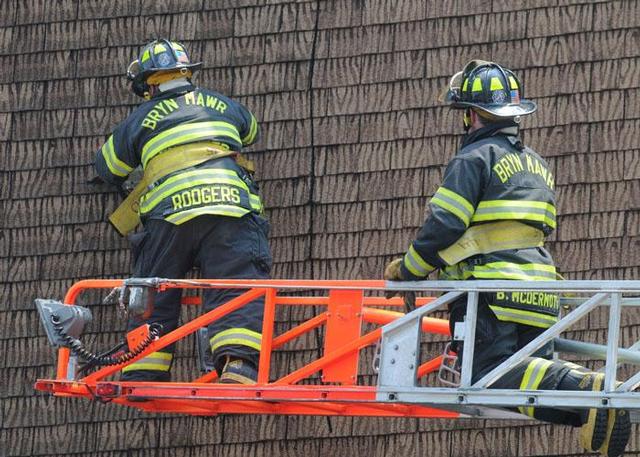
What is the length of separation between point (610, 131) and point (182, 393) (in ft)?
9.25

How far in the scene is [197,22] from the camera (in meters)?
9.95

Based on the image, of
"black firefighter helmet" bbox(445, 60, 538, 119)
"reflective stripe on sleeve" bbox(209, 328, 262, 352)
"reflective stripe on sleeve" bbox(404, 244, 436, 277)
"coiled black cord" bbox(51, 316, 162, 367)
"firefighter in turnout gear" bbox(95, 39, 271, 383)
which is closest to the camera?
"reflective stripe on sleeve" bbox(404, 244, 436, 277)

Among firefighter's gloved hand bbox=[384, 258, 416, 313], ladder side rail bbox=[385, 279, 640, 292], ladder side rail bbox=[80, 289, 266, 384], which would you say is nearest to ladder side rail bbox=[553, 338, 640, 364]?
ladder side rail bbox=[385, 279, 640, 292]

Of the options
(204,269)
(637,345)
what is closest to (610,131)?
(637,345)

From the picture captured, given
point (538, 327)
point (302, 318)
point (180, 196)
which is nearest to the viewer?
point (538, 327)

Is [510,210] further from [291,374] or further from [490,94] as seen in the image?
[291,374]

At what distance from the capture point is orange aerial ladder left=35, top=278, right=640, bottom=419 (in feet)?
23.8

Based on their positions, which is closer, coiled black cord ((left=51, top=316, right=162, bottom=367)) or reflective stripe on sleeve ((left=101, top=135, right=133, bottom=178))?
coiled black cord ((left=51, top=316, right=162, bottom=367))

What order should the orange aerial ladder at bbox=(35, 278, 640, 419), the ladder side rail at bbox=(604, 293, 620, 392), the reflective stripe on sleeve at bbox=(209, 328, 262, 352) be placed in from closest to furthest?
the ladder side rail at bbox=(604, 293, 620, 392) < the orange aerial ladder at bbox=(35, 278, 640, 419) < the reflective stripe on sleeve at bbox=(209, 328, 262, 352)

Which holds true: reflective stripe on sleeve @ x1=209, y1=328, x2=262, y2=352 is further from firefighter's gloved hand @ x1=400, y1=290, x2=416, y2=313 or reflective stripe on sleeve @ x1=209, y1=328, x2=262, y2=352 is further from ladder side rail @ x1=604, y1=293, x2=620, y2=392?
ladder side rail @ x1=604, y1=293, x2=620, y2=392

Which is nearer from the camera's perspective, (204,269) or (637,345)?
(637,345)

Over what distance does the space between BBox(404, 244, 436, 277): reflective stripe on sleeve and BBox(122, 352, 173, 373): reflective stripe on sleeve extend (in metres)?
1.75

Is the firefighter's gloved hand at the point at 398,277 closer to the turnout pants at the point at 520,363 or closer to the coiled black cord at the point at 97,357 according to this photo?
the turnout pants at the point at 520,363

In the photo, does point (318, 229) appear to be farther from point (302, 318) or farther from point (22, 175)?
point (22, 175)
